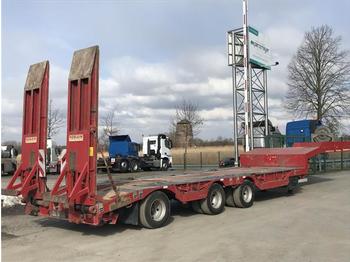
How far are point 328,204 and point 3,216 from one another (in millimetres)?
9099

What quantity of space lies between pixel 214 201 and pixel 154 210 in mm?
2370

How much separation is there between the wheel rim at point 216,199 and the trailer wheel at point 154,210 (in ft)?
6.39

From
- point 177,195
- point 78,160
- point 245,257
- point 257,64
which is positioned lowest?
point 245,257

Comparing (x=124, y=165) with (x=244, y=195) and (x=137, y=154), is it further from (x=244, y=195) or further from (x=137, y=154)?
(x=244, y=195)

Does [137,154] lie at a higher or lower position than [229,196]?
higher

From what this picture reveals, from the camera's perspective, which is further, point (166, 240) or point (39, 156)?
point (39, 156)

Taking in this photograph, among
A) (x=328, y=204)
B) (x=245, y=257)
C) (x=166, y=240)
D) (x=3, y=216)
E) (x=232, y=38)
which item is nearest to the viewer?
(x=245, y=257)

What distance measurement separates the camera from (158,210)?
34.1 ft

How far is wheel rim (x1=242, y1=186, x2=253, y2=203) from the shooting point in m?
13.2

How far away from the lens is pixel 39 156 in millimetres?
10758

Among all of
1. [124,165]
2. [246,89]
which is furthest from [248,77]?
[124,165]

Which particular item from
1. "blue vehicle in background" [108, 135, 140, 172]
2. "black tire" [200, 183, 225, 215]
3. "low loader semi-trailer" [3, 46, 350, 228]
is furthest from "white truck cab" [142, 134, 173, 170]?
"black tire" [200, 183, 225, 215]

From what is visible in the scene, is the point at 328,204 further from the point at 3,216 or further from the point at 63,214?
the point at 3,216

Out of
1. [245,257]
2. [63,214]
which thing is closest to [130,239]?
[63,214]
